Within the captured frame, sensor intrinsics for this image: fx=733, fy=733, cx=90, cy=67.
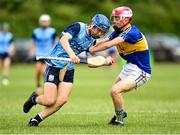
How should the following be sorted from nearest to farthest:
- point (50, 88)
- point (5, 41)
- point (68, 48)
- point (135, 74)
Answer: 1. point (68, 48)
2. point (50, 88)
3. point (135, 74)
4. point (5, 41)

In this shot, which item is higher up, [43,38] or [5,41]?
[5,41]

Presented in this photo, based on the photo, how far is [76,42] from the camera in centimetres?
1261

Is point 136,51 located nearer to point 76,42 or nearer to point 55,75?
point 76,42

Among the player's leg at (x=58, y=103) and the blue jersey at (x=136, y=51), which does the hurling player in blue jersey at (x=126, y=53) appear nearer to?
the blue jersey at (x=136, y=51)

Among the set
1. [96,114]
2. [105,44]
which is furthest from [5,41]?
[105,44]

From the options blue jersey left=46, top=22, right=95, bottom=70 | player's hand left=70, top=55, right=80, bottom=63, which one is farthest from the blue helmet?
player's hand left=70, top=55, right=80, bottom=63

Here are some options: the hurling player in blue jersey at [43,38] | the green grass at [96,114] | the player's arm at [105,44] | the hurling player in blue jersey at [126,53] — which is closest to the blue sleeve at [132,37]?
the hurling player in blue jersey at [126,53]

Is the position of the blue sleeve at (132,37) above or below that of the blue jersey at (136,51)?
above

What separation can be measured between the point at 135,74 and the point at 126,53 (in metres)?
0.44

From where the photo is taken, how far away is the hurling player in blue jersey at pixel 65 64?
1237 cm

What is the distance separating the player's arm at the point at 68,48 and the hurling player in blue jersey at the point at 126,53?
65 centimetres

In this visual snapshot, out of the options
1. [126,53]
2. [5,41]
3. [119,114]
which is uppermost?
[5,41]

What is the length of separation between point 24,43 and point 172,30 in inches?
555

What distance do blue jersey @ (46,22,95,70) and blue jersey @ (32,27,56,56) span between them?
10117 millimetres
